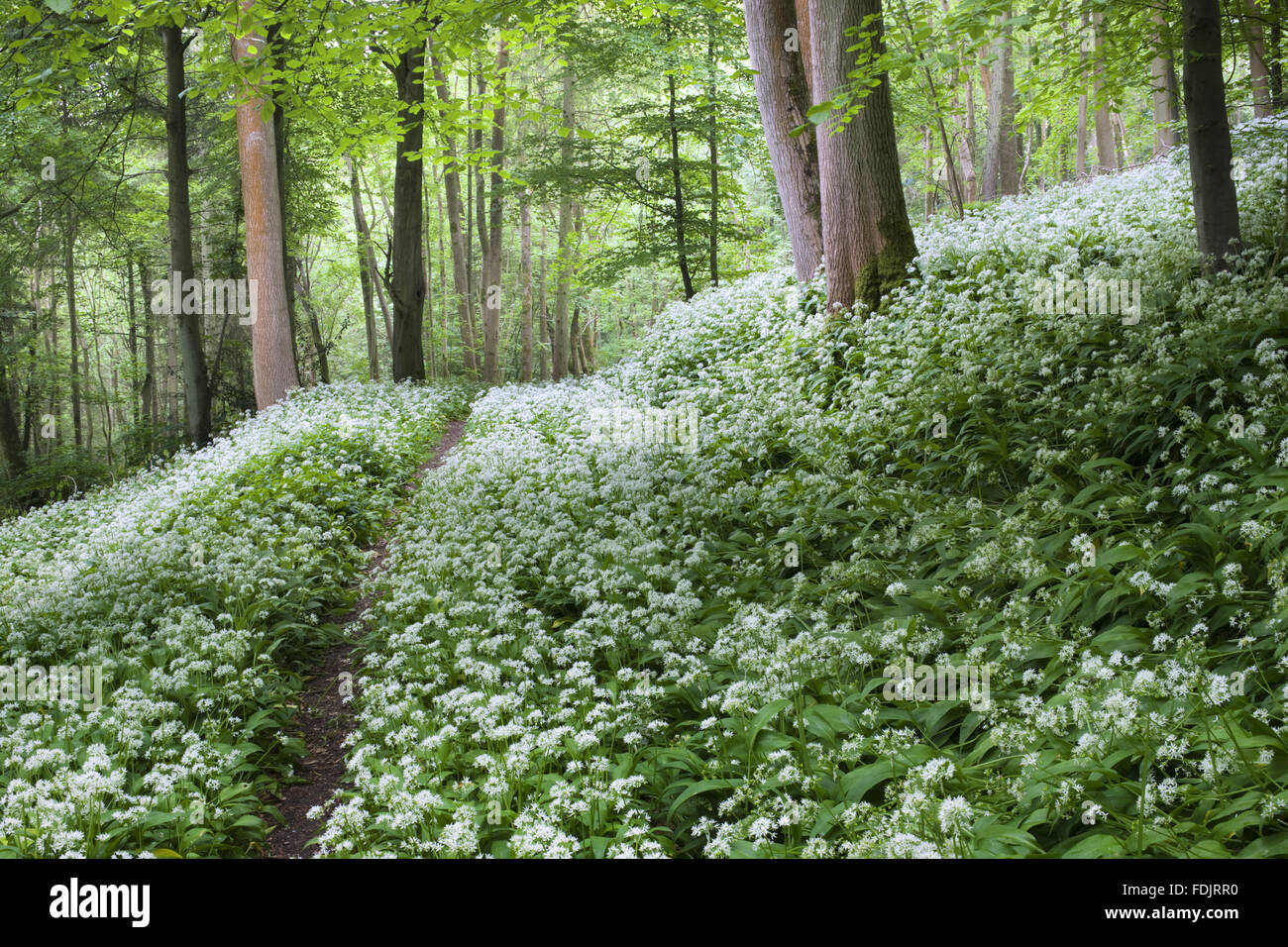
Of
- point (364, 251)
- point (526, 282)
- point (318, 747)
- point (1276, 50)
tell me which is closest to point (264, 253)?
point (526, 282)

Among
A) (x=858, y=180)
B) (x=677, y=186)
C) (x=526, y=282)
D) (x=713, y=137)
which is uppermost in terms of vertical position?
(x=713, y=137)

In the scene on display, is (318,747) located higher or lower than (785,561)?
lower

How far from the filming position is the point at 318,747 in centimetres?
461

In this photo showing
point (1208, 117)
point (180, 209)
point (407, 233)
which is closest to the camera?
point (1208, 117)

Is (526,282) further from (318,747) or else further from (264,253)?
(318,747)

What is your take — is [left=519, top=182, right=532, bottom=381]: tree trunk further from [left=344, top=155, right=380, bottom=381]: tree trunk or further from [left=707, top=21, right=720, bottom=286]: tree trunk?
[left=707, top=21, right=720, bottom=286]: tree trunk

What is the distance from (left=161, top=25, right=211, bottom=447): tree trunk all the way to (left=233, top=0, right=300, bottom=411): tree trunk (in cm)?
97

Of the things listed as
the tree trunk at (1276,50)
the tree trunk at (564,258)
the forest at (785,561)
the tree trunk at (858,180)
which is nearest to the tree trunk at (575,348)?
the tree trunk at (564,258)

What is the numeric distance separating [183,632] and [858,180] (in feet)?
23.8

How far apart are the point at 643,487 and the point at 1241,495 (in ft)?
13.5

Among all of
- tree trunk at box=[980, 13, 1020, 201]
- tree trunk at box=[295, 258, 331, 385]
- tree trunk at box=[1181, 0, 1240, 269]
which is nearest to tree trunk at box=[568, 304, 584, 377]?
tree trunk at box=[295, 258, 331, 385]

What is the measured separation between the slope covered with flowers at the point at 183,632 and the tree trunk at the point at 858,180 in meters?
5.72
